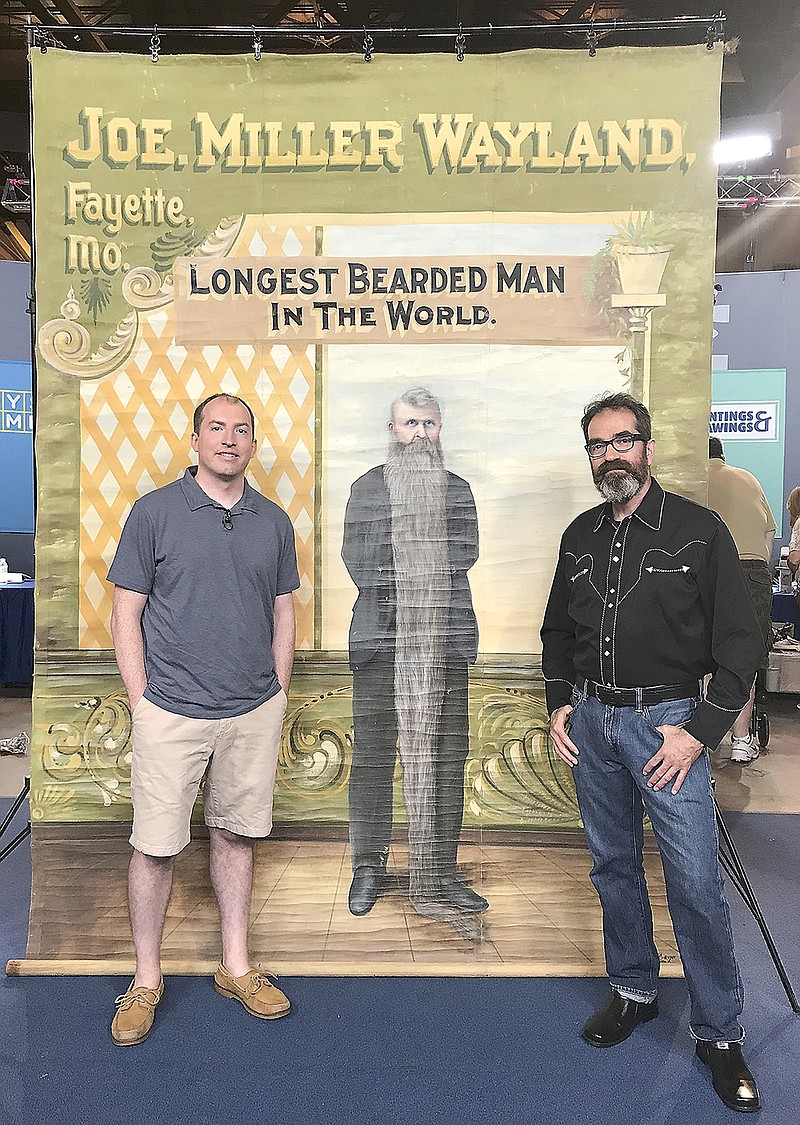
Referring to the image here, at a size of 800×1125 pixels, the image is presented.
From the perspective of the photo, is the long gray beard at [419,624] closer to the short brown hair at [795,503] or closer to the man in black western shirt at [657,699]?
the man in black western shirt at [657,699]

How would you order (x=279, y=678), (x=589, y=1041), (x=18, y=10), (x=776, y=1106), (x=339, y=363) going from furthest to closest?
(x=18, y=10) < (x=339, y=363) < (x=279, y=678) < (x=589, y=1041) < (x=776, y=1106)

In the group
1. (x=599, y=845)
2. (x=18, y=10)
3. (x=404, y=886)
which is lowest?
(x=404, y=886)

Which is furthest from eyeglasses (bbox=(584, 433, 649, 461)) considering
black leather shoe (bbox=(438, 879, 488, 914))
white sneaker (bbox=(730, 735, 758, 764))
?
white sneaker (bbox=(730, 735, 758, 764))

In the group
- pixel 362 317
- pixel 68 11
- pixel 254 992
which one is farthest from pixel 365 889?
pixel 68 11

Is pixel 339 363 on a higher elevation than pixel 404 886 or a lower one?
higher

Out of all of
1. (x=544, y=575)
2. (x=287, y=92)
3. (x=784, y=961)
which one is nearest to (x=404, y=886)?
(x=544, y=575)

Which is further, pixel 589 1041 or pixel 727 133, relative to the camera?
pixel 727 133

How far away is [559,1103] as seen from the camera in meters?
2.18

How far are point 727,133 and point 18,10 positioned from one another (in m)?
5.64

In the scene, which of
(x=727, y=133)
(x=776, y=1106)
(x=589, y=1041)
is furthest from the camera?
(x=727, y=133)

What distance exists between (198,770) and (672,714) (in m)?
1.25

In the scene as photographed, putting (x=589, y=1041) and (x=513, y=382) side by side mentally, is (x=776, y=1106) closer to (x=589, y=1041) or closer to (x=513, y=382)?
(x=589, y=1041)

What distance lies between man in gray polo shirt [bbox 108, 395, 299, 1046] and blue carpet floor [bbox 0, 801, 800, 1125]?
0.13 m

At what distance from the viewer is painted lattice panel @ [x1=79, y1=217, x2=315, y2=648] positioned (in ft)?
9.00
